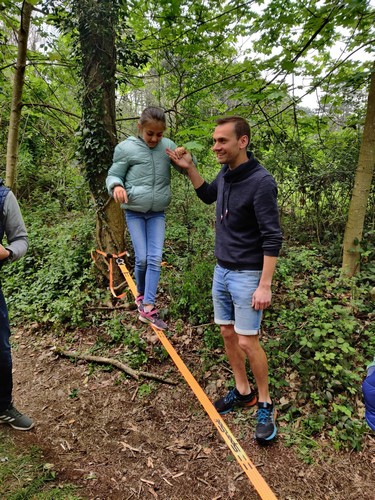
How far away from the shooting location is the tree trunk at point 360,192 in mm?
3943

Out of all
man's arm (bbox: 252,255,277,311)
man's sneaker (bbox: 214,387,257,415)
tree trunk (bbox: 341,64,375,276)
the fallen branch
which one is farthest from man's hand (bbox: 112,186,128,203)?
tree trunk (bbox: 341,64,375,276)

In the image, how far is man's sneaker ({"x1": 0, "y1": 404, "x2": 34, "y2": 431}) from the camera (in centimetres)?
273

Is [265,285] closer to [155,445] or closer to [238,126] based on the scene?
[238,126]

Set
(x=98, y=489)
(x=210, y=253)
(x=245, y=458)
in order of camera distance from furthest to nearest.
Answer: (x=210, y=253)
(x=98, y=489)
(x=245, y=458)

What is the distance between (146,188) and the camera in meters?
3.15

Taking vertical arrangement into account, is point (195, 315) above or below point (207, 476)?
above

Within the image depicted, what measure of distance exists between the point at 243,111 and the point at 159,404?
3.74 m

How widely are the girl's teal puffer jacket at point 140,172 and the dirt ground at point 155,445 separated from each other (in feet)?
6.01

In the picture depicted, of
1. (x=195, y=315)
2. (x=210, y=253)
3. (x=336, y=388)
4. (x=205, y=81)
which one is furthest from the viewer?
(x=205, y=81)

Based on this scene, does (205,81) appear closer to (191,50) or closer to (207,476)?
(191,50)

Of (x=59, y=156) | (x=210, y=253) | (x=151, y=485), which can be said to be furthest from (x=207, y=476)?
(x=59, y=156)

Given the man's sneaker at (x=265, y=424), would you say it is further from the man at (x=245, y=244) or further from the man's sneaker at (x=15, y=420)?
the man's sneaker at (x=15, y=420)

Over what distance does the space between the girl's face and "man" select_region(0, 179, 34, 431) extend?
1.36 meters

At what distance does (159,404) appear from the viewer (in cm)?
308
